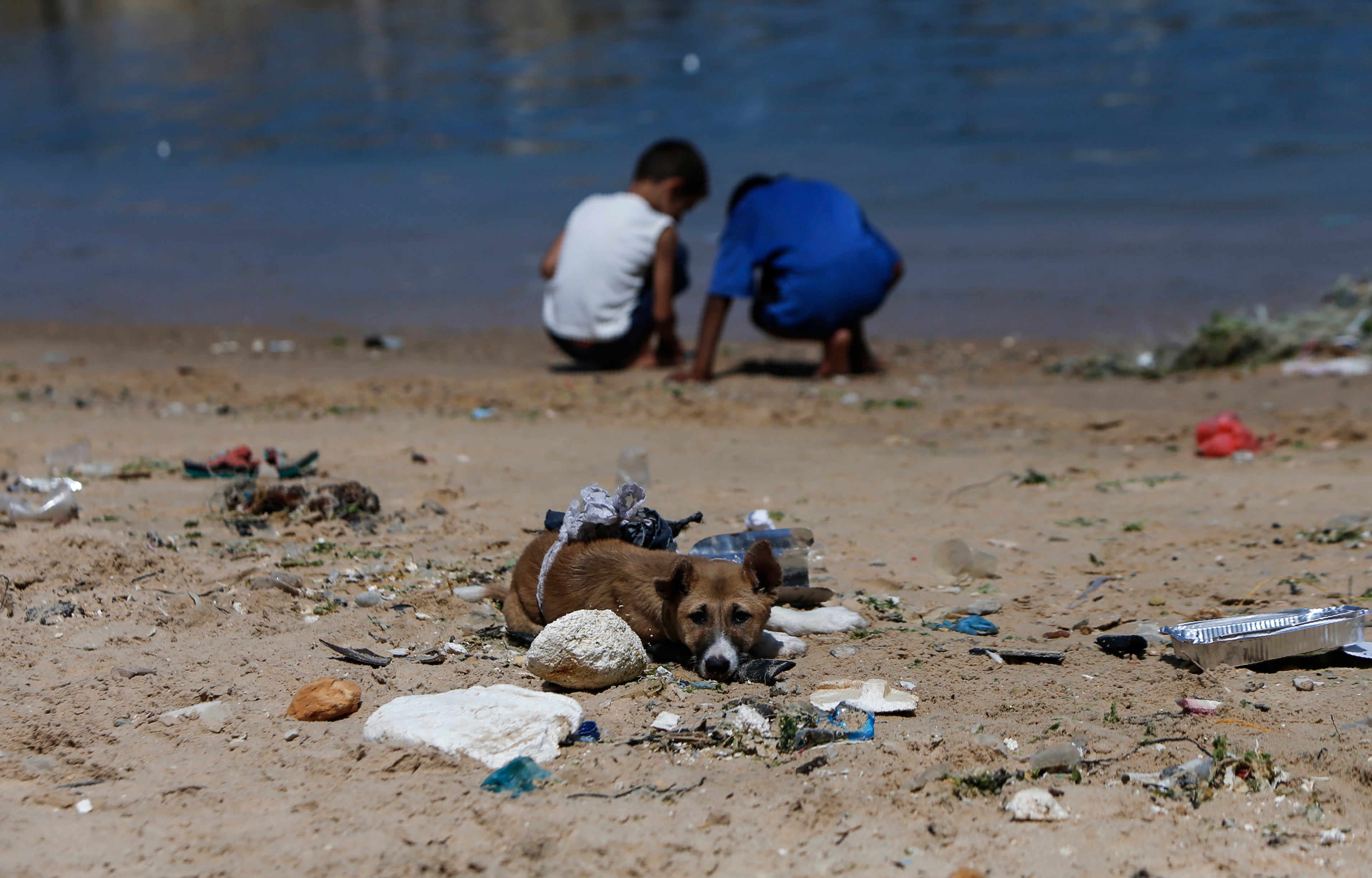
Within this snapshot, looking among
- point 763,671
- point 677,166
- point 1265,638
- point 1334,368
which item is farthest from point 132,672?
point 1334,368

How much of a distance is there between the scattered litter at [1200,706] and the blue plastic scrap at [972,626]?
0.71m

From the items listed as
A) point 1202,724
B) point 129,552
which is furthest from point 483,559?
point 1202,724

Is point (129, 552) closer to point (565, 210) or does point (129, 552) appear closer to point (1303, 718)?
point (1303, 718)

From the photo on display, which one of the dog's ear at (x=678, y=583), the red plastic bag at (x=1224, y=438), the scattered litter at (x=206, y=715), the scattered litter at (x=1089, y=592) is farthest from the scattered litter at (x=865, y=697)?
the red plastic bag at (x=1224, y=438)

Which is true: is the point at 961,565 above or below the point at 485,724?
below

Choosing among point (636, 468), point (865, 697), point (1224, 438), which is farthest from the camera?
point (1224, 438)

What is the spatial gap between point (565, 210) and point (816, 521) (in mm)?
11343

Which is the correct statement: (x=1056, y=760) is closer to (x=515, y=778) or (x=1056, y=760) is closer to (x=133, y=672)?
(x=515, y=778)

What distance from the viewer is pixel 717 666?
3457 millimetres

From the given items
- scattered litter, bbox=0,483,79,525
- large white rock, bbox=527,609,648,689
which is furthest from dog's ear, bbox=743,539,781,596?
scattered litter, bbox=0,483,79,525

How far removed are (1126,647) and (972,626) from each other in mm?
468

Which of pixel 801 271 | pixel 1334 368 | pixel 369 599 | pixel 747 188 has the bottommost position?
pixel 1334 368

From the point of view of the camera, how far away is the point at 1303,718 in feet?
10.2

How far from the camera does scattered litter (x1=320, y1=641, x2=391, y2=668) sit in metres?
3.56
